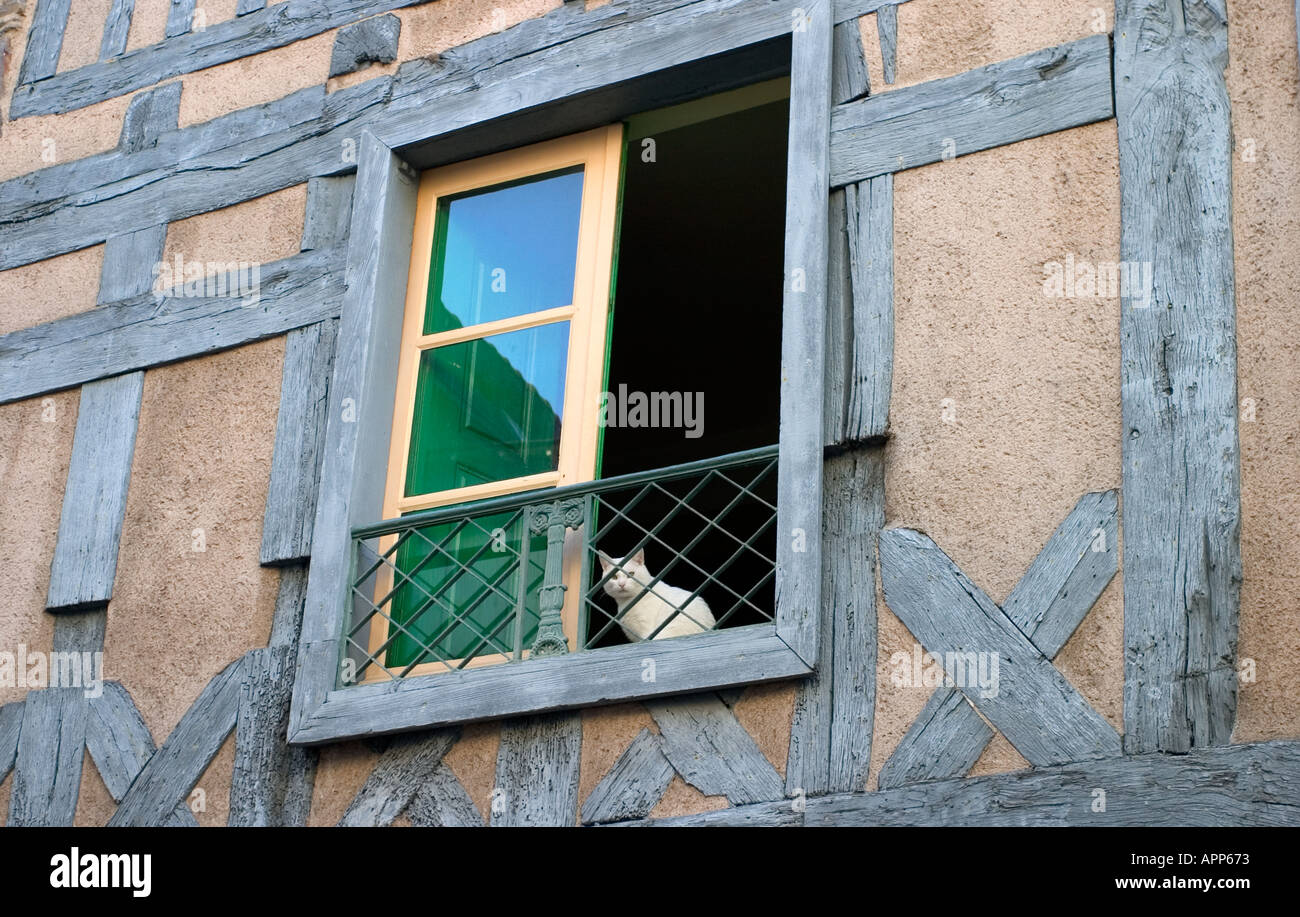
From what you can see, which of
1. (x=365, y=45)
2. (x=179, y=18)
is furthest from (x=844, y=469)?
(x=179, y=18)

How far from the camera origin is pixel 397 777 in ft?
14.8

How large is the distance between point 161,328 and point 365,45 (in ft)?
3.35

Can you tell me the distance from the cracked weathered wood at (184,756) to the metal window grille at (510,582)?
35cm

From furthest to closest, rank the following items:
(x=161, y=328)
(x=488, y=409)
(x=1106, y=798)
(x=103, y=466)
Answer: (x=161, y=328) < (x=103, y=466) < (x=488, y=409) < (x=1106, y=798)

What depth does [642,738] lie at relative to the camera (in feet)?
13.9

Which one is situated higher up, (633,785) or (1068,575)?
(1068,575)

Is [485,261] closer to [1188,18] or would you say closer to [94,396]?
[94,396]

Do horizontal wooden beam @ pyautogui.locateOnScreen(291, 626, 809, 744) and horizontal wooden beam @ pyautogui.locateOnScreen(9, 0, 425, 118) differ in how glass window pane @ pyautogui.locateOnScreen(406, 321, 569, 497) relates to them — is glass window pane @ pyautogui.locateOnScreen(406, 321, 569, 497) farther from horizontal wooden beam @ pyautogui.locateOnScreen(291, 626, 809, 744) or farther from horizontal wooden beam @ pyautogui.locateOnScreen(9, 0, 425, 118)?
horizontal wooden beam @ pyautogui.locateOnScreen(9, 0, 425, 118)

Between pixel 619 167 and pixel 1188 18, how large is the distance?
1.56 meters

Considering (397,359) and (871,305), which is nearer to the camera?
(871,305)

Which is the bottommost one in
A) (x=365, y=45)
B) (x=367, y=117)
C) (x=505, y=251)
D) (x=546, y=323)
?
(x=546, y=323)

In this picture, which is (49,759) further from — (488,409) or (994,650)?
(994,650)

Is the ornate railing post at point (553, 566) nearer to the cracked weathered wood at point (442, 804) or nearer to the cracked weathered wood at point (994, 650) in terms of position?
the cracked weathered wood at point (442, 804)

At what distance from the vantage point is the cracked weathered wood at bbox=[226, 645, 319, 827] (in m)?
4.61
